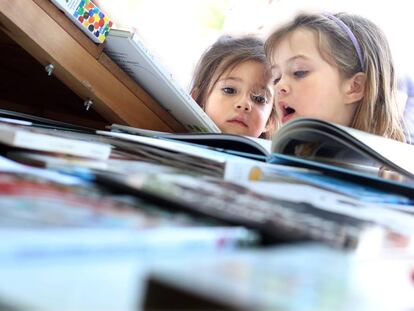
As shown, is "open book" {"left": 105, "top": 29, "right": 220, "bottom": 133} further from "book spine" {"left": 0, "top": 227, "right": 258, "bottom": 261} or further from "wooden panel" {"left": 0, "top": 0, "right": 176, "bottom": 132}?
"book spine" {"left": 0, "top": 227, "right": 258, "bottom": 261}

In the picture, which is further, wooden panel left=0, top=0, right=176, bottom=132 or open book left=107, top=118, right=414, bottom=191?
wooden panel left=0, top=0, right=176, bottom=132

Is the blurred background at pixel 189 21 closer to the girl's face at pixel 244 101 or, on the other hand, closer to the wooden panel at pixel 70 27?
the girl's face at pixel 244 101

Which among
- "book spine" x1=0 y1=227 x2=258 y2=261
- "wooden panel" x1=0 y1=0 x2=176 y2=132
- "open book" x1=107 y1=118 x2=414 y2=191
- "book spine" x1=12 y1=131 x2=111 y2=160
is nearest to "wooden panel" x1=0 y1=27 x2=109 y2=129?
"wooden panel" x1=0 y1=0 x2=176 y2=132

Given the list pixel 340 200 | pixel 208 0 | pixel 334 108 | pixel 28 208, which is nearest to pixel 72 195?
pixel 28 208

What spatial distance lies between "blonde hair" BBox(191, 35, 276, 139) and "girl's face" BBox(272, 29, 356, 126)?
4.1 inches

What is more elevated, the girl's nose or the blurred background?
the blurred background

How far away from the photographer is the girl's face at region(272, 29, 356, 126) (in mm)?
1155

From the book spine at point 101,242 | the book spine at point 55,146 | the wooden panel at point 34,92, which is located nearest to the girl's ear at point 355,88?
the wooden panel at point 34,92

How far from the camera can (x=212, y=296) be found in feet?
0.44

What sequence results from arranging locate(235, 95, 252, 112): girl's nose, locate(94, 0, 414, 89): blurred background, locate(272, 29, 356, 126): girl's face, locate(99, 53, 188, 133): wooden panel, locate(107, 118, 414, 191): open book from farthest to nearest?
locate(94, 0, 414, 89): blurred background < locate(235, 95, 252, 112): girl's nose < locate(272, 29, 356, 126): girl's face < locate(99, 53, 188, 133): wooden panel < locate(107, 118, 414, 191): open book

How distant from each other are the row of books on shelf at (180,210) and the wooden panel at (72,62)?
0.24 metres

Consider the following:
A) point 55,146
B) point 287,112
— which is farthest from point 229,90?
point 55,146

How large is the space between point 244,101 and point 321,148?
2.01 feet

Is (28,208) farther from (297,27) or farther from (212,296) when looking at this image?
(297,27)
